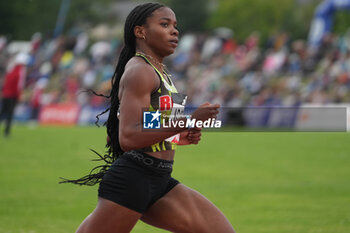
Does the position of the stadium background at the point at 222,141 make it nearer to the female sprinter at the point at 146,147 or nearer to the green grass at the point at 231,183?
the green grass at the point at 231,183

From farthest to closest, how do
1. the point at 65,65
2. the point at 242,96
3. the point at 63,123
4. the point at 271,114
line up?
the point at 65,65 → the point at 63,123 → the point at 242,96 → the point at 271,114

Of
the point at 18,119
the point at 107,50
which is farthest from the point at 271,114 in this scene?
the point at 107,50

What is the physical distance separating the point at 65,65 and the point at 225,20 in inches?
1495

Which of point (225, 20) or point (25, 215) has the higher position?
point (225, 20)

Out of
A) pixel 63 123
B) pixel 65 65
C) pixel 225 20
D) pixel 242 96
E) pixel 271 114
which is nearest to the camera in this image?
pixel 271 114

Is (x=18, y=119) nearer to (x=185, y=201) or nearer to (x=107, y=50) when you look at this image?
(x=107, y=50)

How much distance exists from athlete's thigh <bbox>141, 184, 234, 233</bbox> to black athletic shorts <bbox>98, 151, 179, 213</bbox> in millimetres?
106

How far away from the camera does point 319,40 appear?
2859cm

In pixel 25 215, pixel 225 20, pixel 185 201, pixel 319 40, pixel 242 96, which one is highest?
pixel 225 20

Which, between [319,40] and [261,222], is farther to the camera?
[319,40]

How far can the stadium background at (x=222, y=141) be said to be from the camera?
903cm

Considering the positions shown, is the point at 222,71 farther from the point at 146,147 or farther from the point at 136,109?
the point at 136,109
